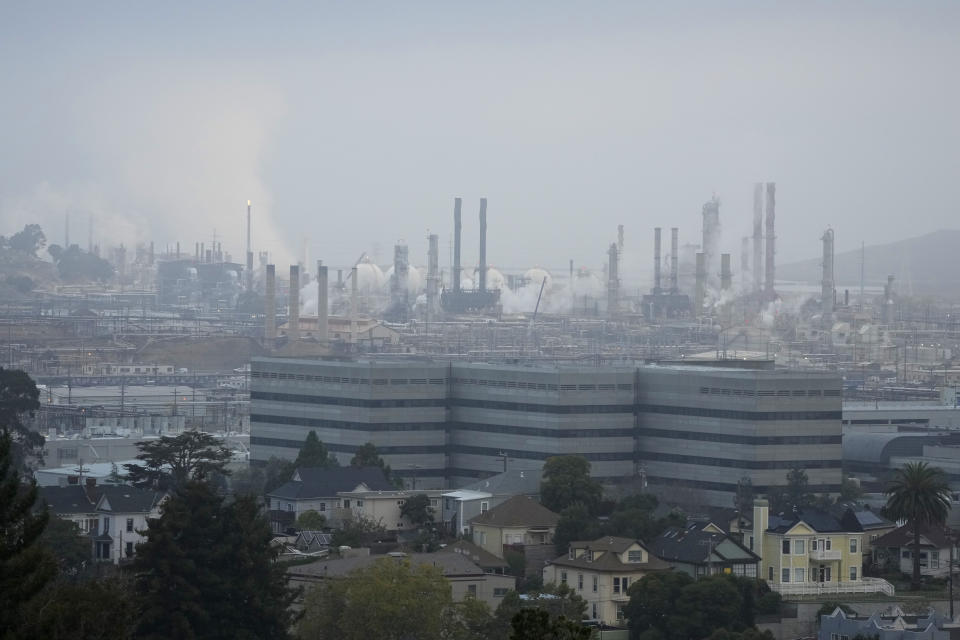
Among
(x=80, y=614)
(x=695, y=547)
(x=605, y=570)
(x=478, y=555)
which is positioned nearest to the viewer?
(x=80, y=614)

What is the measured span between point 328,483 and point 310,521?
4.23m

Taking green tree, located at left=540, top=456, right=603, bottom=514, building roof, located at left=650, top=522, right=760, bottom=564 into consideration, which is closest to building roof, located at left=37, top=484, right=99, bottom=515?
green tree, located at left=540, top=456, right=603, bottom=514

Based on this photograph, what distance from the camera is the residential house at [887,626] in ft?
127

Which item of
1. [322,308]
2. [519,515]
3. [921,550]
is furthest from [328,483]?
[322,308]

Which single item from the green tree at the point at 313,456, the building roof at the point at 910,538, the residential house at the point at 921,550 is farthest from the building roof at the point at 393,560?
the green tree at the point at 313,456

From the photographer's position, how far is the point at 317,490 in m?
56.1

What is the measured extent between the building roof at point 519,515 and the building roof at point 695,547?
3893 mm

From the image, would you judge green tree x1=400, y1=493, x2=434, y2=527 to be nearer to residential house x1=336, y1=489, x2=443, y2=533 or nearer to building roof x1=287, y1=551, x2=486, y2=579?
residential house x1=336, y1=489, x2=443, y2=533

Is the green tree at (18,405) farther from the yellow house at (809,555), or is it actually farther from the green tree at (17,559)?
the green tree at (17,559)

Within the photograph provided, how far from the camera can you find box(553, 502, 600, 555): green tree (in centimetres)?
4872

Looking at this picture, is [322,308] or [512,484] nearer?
[512,484]

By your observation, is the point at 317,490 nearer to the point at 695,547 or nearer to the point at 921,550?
the point at 695,547

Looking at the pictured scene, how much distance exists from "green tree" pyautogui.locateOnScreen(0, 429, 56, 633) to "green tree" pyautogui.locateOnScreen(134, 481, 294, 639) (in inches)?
269

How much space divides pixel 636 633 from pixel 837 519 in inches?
364
